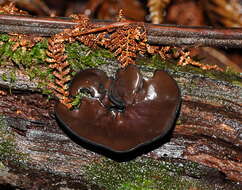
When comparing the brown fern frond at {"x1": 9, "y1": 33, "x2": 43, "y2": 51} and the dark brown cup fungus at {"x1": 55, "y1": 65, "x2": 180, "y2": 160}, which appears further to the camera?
the brown fern frond at {"x1": 9, "y1": 33, "x2": 43, "y2": 51}

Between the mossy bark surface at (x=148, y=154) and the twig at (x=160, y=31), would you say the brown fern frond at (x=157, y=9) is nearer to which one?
the twig at (x=160, y=31)

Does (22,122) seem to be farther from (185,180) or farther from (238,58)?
(238,58)

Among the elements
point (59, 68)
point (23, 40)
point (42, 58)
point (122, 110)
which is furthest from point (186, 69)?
point (23, 40)

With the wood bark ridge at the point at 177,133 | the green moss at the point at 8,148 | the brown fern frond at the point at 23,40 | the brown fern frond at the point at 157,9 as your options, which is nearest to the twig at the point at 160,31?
the brown fern frond at the point at 23,40

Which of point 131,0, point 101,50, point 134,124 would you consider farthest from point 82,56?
point 131,0

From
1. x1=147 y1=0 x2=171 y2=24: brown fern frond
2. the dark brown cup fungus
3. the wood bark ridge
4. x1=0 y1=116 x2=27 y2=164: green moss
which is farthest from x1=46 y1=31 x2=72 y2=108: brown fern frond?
x1=147 y1=0 x2=171 y2=24: brown fern frond

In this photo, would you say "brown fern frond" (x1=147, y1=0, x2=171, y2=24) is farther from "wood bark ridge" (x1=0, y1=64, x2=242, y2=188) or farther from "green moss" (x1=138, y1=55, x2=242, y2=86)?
"wood bark ridge" (x1=0, y1=64, x2=242, y2=188)

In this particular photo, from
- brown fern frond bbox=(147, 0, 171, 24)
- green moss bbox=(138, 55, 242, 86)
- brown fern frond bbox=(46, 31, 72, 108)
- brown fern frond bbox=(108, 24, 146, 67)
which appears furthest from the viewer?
brown fern frond bbox=(147, 0, 171, 24)
